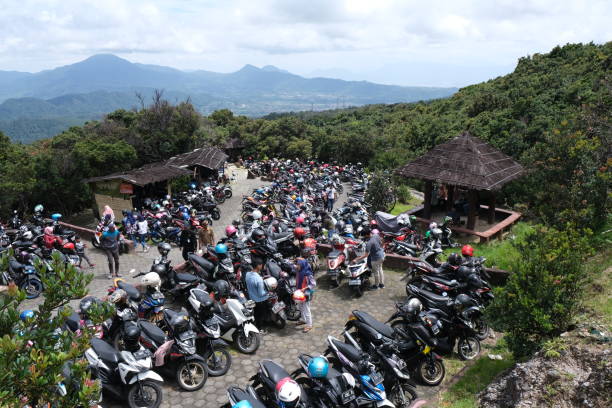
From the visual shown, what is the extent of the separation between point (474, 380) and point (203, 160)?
2282 centimetres

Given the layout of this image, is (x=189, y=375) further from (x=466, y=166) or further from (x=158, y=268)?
(x=466, y=166)

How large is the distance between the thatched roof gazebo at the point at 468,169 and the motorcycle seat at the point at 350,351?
8.78 m

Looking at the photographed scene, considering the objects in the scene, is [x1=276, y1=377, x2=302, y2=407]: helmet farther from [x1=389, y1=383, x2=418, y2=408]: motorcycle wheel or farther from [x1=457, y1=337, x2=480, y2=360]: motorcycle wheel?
[x1=457, y1=337, x2=480, y2=360]: motorcycle wheel

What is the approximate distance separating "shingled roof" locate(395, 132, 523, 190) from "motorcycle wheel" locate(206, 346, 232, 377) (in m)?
9.68

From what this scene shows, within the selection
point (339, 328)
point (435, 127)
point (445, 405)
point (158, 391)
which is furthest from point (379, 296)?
point (435, 127)

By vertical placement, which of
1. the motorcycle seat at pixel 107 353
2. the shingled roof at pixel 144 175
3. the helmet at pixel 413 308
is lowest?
the shingled roof at pixel 144 175

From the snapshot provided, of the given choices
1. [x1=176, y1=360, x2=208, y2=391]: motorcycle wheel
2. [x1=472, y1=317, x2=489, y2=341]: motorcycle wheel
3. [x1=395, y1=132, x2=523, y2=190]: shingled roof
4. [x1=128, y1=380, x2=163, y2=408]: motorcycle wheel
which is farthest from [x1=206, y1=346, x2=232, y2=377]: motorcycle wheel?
[x1=395, y1=132, x2=523, y2=190]: shingled roof

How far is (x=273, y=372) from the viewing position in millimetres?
5340

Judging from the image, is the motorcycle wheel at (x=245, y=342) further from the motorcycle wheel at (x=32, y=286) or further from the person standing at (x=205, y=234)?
the motorcycle wheel at (x=32, y=286)

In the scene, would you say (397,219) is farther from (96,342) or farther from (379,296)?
(96,342)

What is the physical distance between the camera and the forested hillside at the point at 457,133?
10117 mm

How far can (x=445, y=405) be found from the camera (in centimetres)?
581

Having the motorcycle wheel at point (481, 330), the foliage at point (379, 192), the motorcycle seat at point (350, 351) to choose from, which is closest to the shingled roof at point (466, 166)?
the foliage at point (379, 192)

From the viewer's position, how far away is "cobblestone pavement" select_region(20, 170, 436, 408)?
6.13 m
